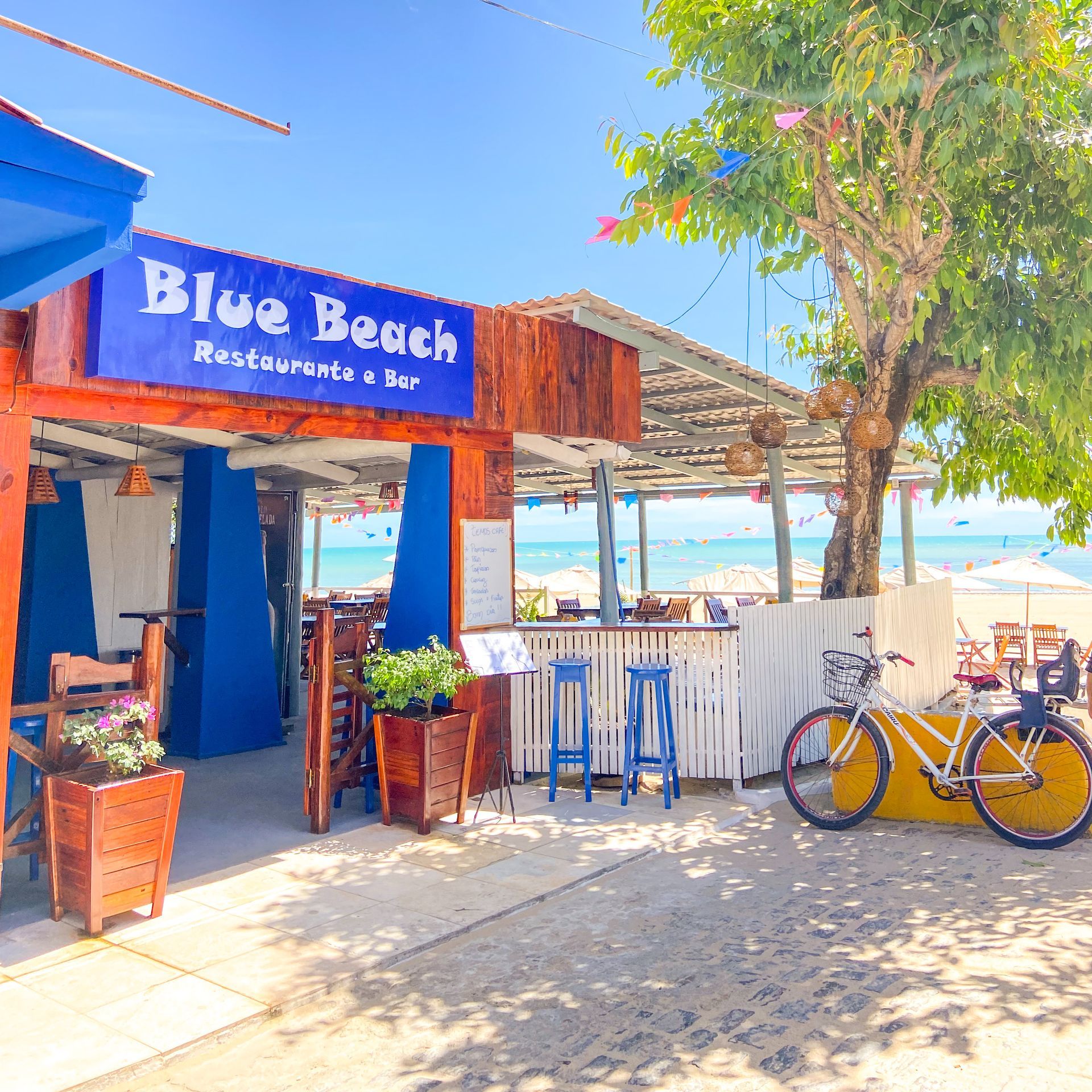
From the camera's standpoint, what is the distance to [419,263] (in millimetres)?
89062

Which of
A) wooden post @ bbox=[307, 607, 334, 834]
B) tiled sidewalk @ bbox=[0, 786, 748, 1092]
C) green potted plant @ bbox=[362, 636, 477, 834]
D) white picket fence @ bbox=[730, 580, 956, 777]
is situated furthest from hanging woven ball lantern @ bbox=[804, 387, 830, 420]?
wooden post @ bbox=[307, 607, 334, 834]

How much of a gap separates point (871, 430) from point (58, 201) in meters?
6.31

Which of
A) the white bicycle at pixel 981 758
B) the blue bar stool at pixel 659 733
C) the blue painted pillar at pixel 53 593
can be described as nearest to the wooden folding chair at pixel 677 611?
the blue bar stool at pixel 659 733

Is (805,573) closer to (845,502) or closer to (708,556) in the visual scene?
(845,502)

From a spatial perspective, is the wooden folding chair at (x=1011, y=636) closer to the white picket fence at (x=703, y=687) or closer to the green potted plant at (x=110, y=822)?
the white picket fence at (x=703, y=687)

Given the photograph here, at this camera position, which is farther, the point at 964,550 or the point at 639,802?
the point at 964,550

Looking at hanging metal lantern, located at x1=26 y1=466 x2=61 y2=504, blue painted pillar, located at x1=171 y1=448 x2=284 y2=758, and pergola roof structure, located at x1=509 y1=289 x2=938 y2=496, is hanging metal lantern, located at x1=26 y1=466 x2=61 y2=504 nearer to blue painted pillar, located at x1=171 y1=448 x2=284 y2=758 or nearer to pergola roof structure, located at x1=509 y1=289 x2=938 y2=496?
blue painted pillar, located at x1=171 y1=448 x2=284 y2=758

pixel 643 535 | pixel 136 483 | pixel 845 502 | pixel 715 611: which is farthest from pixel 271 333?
pixel 643 535

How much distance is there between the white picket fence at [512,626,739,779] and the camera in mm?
6480

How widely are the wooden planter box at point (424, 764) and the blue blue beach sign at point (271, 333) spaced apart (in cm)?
209

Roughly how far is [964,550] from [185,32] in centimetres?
9120

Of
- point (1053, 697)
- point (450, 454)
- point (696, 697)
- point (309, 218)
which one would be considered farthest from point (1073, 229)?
point (309, 218)

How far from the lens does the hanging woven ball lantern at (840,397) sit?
7.58 m

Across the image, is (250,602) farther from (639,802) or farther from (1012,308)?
(1012,308)
